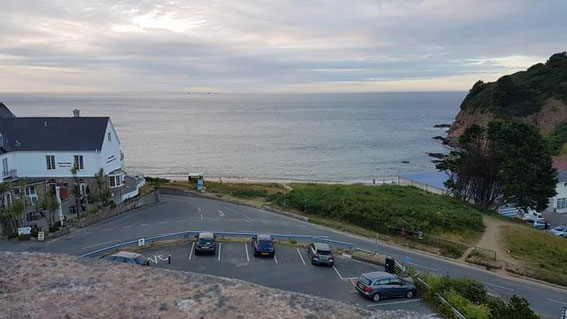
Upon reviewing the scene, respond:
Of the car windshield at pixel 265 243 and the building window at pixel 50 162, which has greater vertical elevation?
the building window at pixel 50 162

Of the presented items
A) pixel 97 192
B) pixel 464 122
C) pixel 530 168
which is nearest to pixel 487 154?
pixel 530 168

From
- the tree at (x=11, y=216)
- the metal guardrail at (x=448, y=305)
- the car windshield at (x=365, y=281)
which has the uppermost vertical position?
the tree at (x=11, y=216)

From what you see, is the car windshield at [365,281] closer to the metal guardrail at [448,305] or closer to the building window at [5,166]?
the metal guardrail at [448,305]

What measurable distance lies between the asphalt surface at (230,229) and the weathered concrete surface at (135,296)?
20.2 m

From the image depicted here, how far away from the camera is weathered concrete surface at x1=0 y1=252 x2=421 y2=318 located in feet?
19.9

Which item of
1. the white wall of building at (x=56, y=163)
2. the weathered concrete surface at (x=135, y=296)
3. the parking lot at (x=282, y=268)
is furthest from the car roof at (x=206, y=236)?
the weathered concrete surface at (x=135, y=296)

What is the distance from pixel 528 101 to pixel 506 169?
78.7 meters

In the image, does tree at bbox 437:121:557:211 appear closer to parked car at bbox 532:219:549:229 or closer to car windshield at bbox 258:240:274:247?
parked car at bbox 532:219:549:229

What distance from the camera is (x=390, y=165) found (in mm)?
90000

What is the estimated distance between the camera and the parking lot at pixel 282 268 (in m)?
21.9

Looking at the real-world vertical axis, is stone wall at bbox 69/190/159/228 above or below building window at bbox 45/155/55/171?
below

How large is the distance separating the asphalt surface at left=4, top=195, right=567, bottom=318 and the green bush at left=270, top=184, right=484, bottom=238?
281cm

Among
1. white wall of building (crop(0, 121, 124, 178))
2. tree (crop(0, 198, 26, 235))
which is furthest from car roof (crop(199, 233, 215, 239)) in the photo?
white wall of building (crop(0, 121, 124, 178))

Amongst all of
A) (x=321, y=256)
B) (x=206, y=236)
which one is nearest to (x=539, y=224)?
(x=321, y=256)
